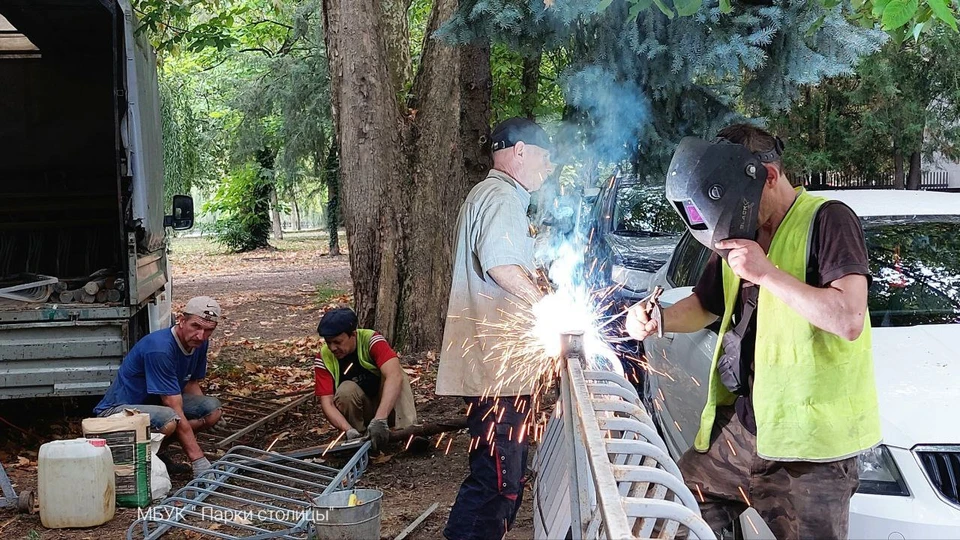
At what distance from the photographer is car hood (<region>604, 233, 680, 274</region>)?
28.7ft

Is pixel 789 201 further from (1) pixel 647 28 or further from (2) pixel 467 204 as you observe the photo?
(1) pixel 647 28

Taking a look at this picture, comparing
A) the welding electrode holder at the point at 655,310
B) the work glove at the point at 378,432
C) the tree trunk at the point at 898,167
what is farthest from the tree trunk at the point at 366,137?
the tree trunk at the point at 898,167

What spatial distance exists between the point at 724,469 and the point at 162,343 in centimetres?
459

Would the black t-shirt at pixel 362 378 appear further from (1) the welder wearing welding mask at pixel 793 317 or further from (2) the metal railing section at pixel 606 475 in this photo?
(1) the welder wearing welding mask at pixel 793 317

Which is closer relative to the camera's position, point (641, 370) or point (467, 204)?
point (467, 204)

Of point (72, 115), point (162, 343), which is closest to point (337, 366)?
point (162, 343)

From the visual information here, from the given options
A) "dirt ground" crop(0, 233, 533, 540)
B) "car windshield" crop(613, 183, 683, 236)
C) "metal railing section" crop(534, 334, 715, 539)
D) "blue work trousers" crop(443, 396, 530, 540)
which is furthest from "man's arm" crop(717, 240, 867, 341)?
"car windshield" crop(613, 183, 683, 236)

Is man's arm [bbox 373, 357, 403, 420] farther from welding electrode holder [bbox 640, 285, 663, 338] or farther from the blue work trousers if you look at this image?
welding electrode holder [bbox 640, 285, 663, 338]

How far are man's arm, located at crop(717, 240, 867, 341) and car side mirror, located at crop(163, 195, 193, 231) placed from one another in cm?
822

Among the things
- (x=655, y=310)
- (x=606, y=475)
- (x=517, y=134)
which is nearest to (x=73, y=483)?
(x=517, y=134)

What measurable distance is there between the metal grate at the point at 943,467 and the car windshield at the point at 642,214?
248 inches

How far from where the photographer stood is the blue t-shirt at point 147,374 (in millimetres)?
6801

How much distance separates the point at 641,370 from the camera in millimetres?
7559

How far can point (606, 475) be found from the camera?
8.00ft
